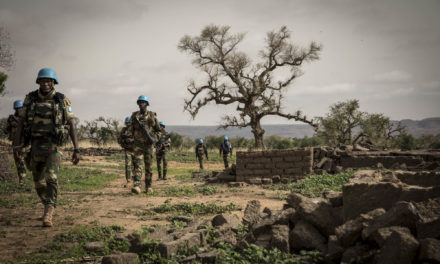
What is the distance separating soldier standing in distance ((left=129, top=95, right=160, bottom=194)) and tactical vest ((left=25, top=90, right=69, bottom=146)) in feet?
11.6

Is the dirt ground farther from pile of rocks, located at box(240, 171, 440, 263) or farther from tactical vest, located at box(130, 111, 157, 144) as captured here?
pile of rocks, located at box(240, 171, 440, 263)

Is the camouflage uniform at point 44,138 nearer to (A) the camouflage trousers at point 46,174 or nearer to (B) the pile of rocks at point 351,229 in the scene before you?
(A) the camouflage trousers at point 46,174

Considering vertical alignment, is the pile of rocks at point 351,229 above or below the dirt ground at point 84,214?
above

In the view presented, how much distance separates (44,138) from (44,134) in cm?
7

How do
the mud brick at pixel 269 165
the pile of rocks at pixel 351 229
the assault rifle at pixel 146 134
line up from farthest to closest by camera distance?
1. the mud brick at pixel 269 165
2. the assault rifle at pixel 146 134
3. the pile of rocks at pixel 351 229

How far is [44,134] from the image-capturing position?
18.6 ft

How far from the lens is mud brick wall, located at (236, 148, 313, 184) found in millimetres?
12914

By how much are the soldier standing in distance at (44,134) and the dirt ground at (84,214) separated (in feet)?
1.58

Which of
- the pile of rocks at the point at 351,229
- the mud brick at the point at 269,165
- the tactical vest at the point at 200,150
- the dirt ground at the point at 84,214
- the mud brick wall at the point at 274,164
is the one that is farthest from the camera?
the tactical vest at the point at 200,150

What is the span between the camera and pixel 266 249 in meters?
3.91

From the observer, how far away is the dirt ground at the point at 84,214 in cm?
479

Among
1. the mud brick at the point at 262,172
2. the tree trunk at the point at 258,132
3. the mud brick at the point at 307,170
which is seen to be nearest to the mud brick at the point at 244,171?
the mud brick at the point at 262,172

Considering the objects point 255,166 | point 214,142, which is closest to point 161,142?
point 255,166

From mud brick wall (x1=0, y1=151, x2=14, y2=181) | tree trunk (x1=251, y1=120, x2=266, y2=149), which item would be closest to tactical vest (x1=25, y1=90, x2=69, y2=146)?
mud brick wall (x1=0, y1=151, x2=14, y2=181)
